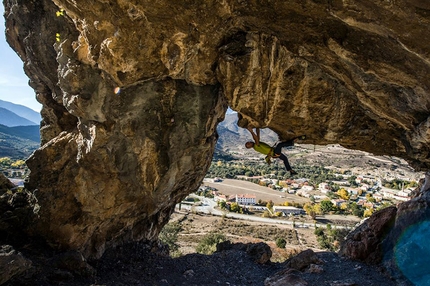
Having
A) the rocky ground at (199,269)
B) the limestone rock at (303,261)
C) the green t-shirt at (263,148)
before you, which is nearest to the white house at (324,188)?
the rocky ground at (199,269)

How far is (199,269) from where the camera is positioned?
11.1 m

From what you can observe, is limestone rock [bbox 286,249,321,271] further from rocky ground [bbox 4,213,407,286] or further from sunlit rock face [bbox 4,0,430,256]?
sunlit rock face [bbox 4,0,430,256]

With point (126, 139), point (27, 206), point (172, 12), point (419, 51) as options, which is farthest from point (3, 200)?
point (419, 51)

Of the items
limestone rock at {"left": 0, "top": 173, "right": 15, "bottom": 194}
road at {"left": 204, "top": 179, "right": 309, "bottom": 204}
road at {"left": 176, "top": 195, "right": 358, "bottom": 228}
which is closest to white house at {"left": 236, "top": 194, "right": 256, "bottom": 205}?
road at {"left": 204, "top": 179, "right": 309, "bottom": 204}

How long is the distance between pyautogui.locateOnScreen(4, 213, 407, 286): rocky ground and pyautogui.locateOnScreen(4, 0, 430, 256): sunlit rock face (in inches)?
47.0

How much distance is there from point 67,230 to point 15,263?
2937mm

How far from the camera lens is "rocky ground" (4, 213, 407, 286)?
27.8ft

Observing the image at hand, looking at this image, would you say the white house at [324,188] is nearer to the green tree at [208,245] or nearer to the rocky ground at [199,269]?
the green tree at [208,245]

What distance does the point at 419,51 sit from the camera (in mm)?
5066

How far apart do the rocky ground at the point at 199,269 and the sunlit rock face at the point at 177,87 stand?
119 cm

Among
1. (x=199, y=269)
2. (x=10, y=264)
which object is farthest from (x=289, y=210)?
(x=10, y=264)

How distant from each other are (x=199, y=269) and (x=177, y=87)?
7442 millimetres

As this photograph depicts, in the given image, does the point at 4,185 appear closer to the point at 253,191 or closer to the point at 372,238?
the point at 372,238

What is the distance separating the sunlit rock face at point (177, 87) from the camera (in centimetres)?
646
